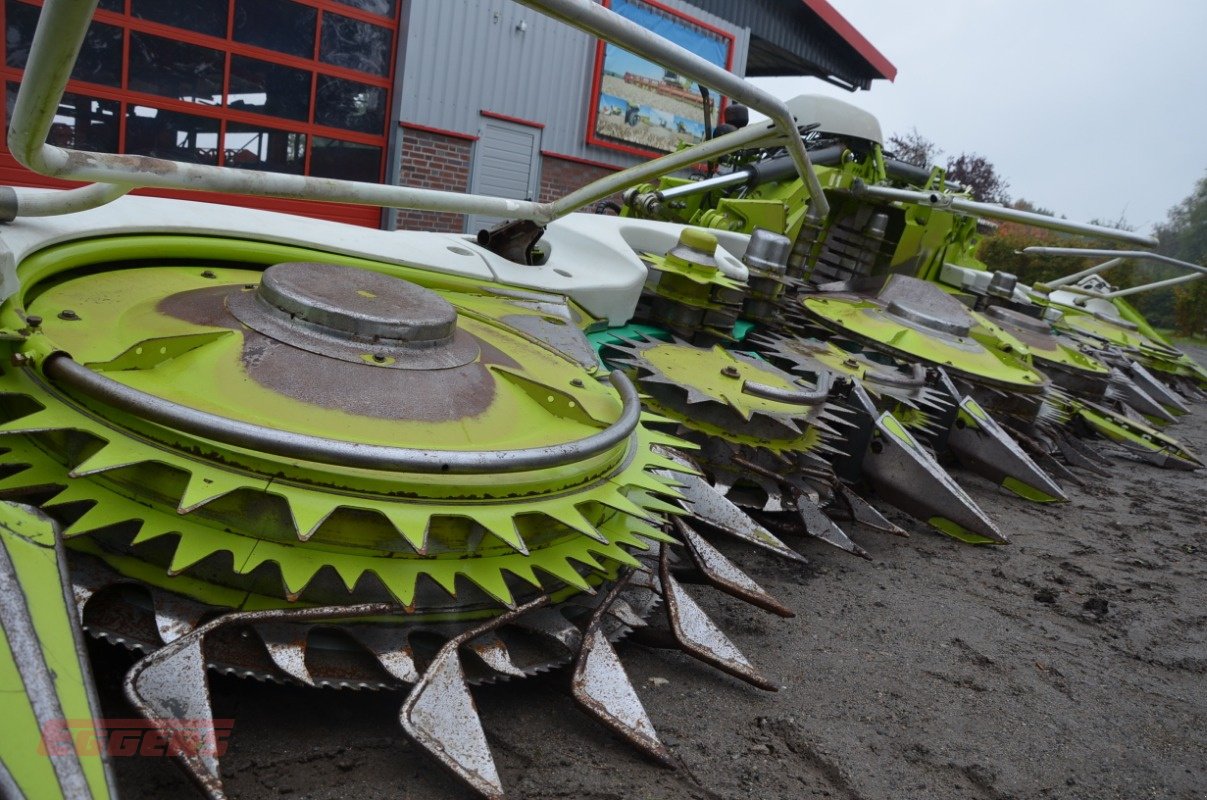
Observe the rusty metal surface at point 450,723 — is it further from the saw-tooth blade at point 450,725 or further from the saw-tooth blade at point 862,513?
the saw-tooth blade at point 862,513

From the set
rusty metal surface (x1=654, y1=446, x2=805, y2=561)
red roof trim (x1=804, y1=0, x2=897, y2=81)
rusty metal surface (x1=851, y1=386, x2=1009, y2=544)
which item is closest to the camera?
rusty metal surface (x1=654, y1=446, x2=805, y2=561)

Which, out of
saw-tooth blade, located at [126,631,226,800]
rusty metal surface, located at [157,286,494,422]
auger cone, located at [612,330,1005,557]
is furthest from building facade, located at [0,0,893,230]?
saw-tooth blade, located at [126,631,226,800]

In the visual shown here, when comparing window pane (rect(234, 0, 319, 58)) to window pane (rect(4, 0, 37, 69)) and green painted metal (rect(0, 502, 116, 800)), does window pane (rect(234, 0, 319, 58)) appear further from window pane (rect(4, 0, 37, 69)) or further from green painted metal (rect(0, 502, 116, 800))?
green painted metal (rect(0, 502, 116, 800))

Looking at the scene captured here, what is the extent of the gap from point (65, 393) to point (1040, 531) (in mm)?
4079

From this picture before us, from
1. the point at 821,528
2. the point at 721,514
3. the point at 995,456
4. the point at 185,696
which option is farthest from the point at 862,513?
the point at 185,696

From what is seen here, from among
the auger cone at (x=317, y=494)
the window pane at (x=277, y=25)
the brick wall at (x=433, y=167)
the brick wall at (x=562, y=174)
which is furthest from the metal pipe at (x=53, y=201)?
the brick wall at (x=562, y=174)

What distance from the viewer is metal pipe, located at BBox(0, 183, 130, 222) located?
1886 millimetres

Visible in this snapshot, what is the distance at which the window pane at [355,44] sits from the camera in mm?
7805

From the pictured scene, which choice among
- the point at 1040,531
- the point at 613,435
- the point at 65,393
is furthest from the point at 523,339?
the point at 1040,531

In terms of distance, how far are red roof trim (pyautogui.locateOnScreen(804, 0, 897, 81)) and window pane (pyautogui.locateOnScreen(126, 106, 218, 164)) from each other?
30.7 ft

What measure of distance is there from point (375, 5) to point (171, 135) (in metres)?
2.22

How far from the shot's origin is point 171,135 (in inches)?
282

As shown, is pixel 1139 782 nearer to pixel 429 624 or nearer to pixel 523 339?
pixel 429 624

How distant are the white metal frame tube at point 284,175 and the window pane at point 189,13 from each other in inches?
221
